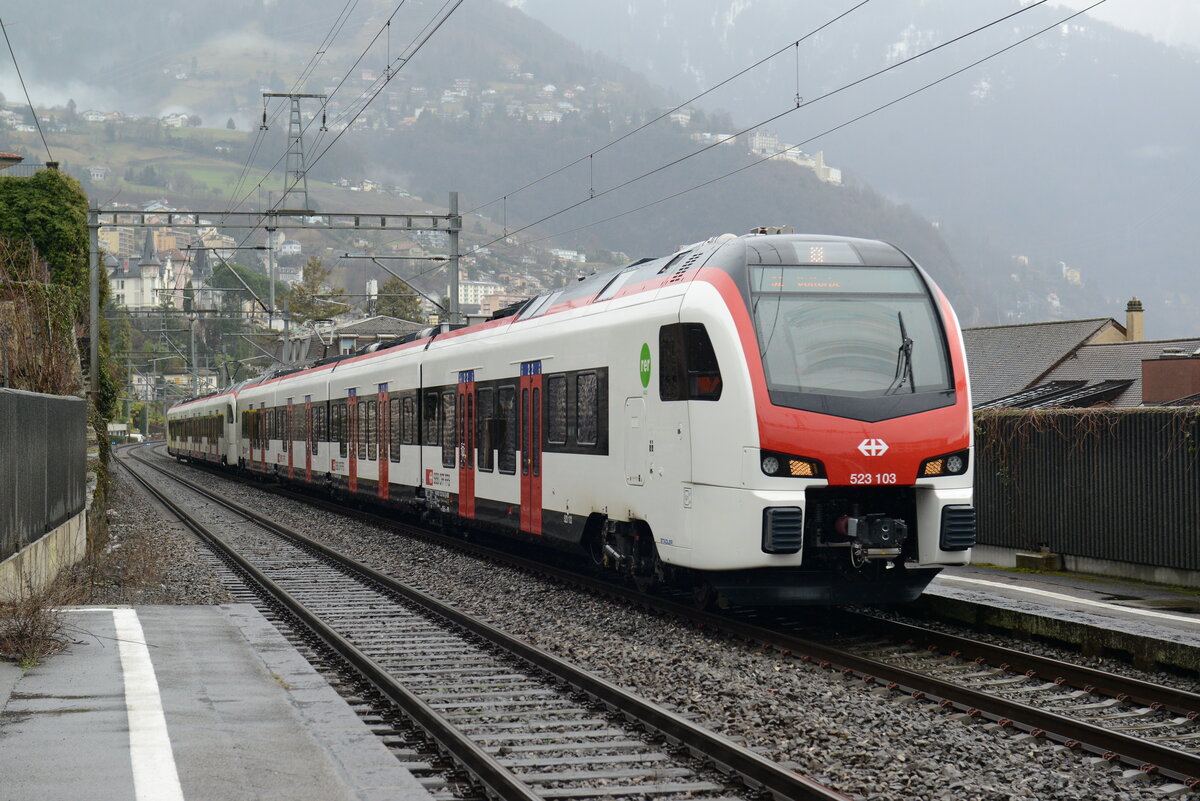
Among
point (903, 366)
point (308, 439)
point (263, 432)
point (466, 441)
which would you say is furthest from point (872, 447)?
point (263, 432)

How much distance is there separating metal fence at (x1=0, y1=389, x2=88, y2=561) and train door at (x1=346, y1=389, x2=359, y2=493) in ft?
29.2

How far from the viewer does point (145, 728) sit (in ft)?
24.1

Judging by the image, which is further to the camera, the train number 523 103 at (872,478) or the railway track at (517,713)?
the train number 523 103 at (872,478)

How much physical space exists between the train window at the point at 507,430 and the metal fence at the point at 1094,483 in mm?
6243

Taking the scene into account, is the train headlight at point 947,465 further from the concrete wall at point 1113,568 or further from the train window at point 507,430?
the train window at point 507,430

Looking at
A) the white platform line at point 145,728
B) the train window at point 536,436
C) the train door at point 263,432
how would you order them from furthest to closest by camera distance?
the train door at point 263,432
the train window at point 536,436
the white platform line at point 145,728

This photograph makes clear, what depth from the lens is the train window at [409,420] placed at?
73.5 ft

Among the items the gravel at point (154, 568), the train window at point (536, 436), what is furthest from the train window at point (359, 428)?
the train window at point (536, 436)

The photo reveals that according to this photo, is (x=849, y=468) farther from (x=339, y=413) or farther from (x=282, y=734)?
(x=339, y=413)

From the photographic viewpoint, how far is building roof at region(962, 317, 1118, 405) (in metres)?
35.7

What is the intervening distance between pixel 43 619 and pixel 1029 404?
1611 centimetres

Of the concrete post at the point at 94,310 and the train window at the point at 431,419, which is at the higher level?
the concrete post at the point at 94,310

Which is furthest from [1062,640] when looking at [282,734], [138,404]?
[138,404]

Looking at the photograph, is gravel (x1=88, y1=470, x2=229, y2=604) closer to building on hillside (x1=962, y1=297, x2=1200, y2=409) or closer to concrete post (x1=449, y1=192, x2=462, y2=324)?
concrete post (x1=449, y1=192, x2=462, y2=324)
